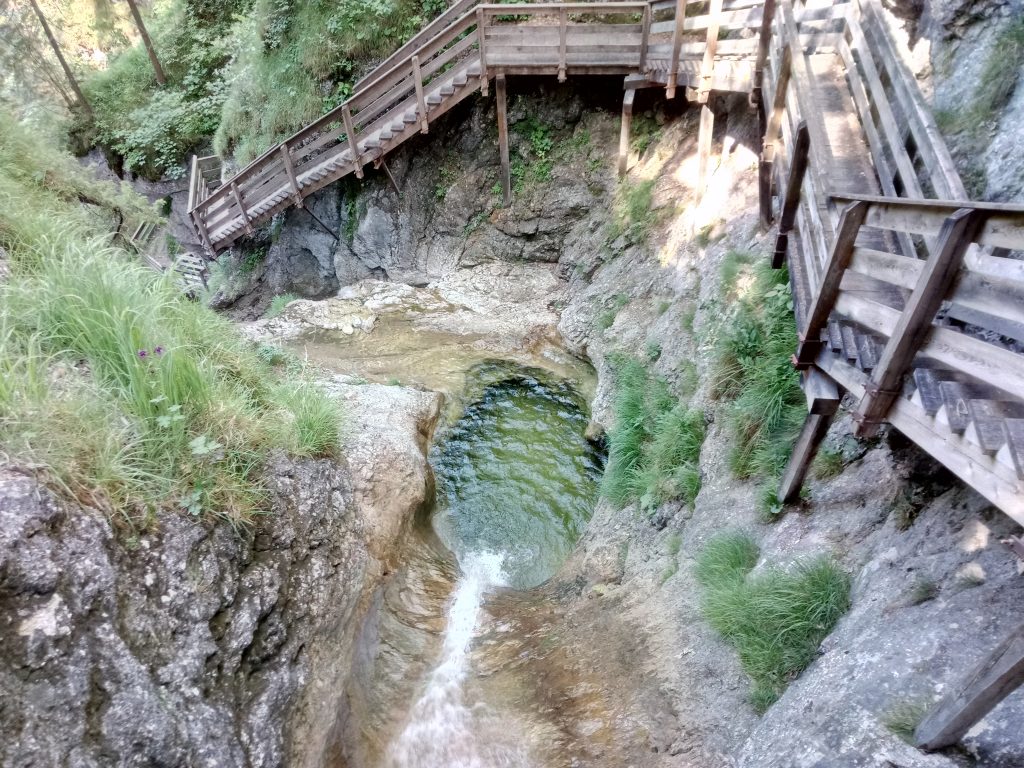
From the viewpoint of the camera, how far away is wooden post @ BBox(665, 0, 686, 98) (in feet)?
27.1

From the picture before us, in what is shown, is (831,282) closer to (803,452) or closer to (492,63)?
(803,452)

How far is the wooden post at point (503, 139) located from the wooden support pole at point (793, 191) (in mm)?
6799

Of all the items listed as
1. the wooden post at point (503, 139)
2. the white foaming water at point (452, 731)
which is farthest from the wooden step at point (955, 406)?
the wooden post at point (503, 139)

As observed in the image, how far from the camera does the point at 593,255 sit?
1050 cm

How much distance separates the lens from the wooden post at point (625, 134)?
31.6ft

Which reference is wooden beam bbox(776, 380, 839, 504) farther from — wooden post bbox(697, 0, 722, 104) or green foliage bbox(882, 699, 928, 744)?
wooden post bbox(697, 0, 722, 104)

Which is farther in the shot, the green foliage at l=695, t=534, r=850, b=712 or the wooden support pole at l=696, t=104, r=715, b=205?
the wooden support pole at l=696, t=104, r=715, b=205

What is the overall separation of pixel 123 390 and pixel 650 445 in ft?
16.6

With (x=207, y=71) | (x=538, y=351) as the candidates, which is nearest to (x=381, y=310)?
(x=538, y=351)

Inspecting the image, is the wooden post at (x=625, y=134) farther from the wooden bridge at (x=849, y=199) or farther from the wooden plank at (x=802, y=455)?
the wooden plank at (x=802, y=455)

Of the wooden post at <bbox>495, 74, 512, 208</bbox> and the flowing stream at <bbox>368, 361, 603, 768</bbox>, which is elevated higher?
the wooden post at <bbox>495, 74, 512, 208</bbox>

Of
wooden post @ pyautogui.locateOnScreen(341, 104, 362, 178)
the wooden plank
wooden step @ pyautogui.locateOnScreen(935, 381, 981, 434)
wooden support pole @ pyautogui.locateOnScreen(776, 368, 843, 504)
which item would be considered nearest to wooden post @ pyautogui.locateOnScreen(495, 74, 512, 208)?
wooden post @ pyautogui.locateOnScreen(341, 104, 362, 178)

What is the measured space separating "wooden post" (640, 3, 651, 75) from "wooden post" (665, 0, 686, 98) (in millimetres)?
789

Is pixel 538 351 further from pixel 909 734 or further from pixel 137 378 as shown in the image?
pixel 909 734
